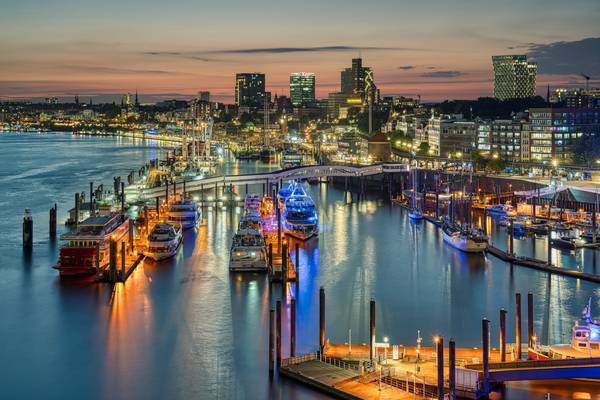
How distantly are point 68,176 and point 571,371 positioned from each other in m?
39.6

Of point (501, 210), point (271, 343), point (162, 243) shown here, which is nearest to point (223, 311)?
point (271, 343)

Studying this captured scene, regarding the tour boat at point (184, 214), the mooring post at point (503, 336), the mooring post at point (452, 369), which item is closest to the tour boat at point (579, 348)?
the mooring post at point (503, 336)

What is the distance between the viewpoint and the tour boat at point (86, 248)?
1897cm

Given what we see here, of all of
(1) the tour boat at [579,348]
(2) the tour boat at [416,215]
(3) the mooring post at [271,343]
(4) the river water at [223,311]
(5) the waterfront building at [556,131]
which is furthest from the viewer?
(5) the waterfront building at [556,131]

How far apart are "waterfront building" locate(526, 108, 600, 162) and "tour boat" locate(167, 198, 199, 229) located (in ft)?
77.4

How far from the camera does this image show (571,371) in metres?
10.8

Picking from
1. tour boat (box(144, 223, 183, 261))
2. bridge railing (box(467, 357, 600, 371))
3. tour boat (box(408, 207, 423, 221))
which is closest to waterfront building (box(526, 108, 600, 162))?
tour boat (box(408, 207, 423, 221))

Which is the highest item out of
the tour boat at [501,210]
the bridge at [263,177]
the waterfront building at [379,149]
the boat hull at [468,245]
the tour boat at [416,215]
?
the waterfront building at [379,149]

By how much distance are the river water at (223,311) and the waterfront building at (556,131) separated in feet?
66.8

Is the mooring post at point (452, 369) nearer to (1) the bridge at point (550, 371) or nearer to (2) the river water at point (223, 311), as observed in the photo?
(1) the bridge at point (550, 371)

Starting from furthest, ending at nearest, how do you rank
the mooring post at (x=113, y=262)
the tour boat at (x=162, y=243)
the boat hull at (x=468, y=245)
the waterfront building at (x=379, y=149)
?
the waterfront building at (x=379, y=149)
the boat hull at (x=468, y=245)
the tour boat at (x=162, y=243)
the mooring post at (x=113, y=262)

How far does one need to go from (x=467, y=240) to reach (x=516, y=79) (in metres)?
71.2

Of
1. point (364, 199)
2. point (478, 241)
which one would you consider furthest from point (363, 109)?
point (478, 241)

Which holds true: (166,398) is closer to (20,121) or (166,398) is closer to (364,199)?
(364,199)
